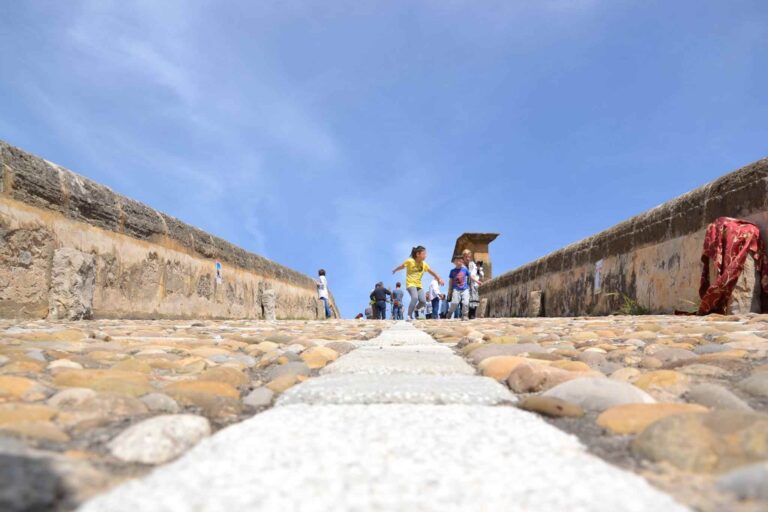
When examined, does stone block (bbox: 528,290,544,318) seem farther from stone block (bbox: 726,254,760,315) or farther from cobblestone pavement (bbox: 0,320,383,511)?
cobblestone pavement (bbox: 0,320,383,511)

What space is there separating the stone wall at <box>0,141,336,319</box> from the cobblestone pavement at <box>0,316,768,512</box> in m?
2.62

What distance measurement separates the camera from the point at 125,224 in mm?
5289

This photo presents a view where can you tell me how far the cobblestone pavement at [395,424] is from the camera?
0.75 meters

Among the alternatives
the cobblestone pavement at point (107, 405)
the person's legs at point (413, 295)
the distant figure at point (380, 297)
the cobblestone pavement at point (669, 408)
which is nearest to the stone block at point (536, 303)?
the person's legs at point (413, 295)

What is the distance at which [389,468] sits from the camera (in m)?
0.81

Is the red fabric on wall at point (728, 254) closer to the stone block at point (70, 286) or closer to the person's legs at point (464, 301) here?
the person's legs at point (464, 301)

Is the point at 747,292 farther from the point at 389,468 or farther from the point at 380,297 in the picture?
the point at 380,297

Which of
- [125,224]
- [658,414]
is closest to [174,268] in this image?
[125,224]

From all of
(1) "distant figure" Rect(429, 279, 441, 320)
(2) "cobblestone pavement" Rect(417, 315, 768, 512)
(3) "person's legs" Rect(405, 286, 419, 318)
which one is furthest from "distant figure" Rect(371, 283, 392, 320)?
(2) "cobblestone pavement" Rect(417, 315, 768, 512)

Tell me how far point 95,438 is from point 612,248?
23.0 feet

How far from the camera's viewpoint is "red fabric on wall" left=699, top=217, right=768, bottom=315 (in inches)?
177

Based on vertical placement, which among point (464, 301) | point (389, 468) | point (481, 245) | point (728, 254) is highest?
point (481, 245)

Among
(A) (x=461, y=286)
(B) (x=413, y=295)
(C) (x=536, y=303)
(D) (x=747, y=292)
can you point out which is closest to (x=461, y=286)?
(A) (x=461, y=286)

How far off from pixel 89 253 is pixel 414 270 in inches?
184
